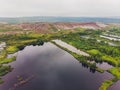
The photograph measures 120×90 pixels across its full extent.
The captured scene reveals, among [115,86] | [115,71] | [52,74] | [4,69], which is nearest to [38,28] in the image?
[4,69]

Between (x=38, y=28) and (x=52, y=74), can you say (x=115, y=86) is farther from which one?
(x=38, y=28)

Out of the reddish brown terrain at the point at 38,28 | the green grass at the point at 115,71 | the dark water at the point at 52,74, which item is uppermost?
the green grass at the point at 115,71

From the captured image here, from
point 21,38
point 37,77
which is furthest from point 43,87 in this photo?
point 21,38

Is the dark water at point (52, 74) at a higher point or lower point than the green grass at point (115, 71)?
lower

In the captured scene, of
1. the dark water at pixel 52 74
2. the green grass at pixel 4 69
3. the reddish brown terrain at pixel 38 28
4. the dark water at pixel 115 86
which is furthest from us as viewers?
the reddish brown terrain at pixel 38 28

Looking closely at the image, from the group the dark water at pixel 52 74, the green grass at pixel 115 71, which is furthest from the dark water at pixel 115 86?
the green grass at pixel 115 71

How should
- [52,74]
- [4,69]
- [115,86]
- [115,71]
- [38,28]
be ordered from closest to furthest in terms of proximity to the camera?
[115,86] < [52,74] < [115,71] < [4,69] < [38,28]

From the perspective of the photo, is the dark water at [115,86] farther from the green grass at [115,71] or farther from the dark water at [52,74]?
the green grass at [115,71]

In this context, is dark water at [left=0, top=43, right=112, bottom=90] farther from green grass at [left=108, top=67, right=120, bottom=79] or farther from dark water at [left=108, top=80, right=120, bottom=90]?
dark water at [left=108, top=80, right=120, bottom=90]

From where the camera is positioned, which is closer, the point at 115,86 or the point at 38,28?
the point at 115,86
